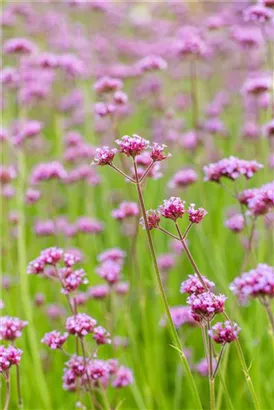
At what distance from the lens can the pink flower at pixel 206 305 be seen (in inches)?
63.2

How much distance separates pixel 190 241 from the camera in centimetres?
474

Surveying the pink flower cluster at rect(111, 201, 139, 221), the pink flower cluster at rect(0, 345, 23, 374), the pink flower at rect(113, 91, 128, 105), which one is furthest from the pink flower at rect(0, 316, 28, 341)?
the pink flower at rect(113, 91, 128, 105)

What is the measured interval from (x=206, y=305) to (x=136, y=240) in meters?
1.13

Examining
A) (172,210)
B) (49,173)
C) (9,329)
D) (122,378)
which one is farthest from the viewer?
(49,173)

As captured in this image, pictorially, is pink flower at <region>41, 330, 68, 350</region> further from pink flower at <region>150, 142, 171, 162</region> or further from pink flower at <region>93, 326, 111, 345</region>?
pink flower at <region>150, 142, 171, 162</region>

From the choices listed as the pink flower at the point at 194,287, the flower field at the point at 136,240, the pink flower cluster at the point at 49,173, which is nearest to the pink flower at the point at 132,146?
the flower field at the point at 136,240

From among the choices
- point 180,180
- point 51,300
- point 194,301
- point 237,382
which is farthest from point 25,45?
point 194,301

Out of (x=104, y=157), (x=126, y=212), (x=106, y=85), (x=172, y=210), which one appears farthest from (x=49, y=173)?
(x=172, y=210)

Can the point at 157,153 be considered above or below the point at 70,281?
above

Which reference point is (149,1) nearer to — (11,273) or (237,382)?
(11,273)

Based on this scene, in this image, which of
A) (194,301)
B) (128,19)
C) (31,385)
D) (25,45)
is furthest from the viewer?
(128,19)

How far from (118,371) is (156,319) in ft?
3.43

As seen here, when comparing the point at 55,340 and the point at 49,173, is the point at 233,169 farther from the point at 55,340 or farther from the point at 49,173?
the point at 49,173

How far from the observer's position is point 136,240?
2717mm
